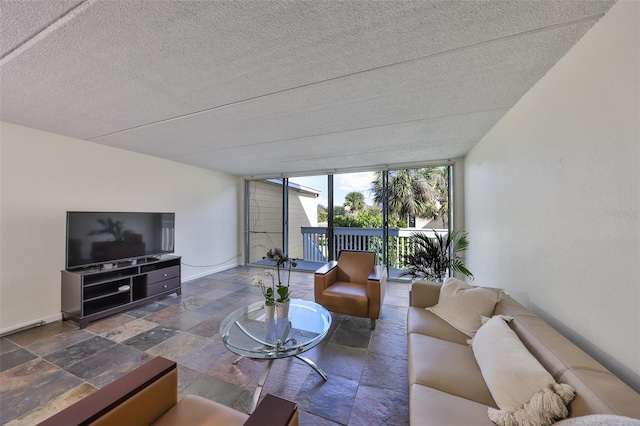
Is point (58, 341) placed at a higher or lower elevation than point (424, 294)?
lower

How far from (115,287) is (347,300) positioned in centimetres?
311

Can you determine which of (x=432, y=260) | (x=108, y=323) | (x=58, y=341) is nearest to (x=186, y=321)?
(x=108, y=323)

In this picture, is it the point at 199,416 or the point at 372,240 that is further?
the point at 372,240

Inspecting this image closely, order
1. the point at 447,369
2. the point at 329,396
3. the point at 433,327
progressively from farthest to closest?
1. the point at 433,327
2. the point at 329,396
3. the point at 447,369

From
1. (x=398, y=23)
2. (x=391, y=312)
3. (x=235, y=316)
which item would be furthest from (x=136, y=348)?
(x=398, y=23)

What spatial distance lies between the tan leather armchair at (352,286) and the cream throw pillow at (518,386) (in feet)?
4.32

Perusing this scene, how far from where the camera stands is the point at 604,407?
2.54 feet

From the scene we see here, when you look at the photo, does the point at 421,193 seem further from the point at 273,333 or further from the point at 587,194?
the point at 273,333

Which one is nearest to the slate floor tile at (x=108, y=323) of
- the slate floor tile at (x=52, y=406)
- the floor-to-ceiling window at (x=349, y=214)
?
the slate floor tile at (x=52, y=406)

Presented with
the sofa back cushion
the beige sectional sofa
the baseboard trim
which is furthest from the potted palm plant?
the baseboard trim

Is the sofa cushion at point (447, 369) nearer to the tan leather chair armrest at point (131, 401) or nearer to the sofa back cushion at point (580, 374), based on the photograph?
the sofa back cushion at point (580, 374)

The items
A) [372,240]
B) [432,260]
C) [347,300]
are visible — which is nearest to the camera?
[347,300]

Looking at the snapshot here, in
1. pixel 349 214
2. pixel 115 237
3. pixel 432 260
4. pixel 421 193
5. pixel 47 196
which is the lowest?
pixel 432 260

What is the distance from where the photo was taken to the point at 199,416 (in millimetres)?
1068
